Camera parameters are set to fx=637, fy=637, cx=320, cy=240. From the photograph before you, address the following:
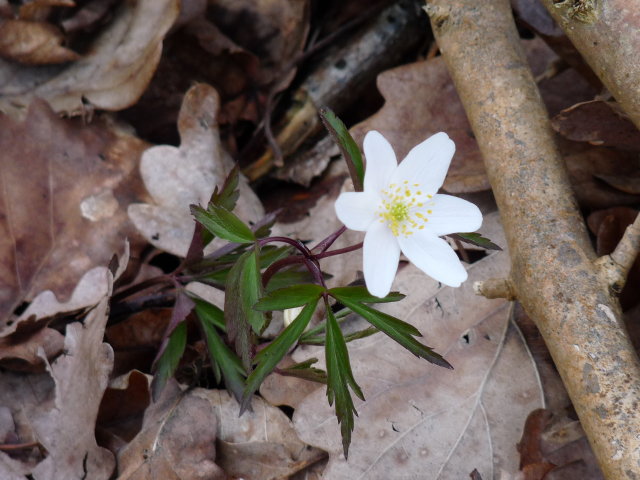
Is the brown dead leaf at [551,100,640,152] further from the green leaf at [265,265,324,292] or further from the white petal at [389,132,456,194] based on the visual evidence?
the green leaf at [265,265,324,292]

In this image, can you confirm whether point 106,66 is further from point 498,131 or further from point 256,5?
point 498,131

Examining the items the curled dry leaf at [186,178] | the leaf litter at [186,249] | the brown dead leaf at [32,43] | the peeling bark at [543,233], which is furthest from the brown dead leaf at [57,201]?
the peeling bark at [543,233]

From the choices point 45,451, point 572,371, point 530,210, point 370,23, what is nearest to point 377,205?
point 530,210

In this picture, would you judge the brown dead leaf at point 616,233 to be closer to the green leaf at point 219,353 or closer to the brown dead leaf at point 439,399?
the brown dead leaf at point 439,399

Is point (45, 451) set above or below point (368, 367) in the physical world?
below

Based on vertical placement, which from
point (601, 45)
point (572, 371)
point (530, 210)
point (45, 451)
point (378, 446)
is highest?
point (601, 45)

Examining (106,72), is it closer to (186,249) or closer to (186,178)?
(186,178)

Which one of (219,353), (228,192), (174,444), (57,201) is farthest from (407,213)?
(57,201)
